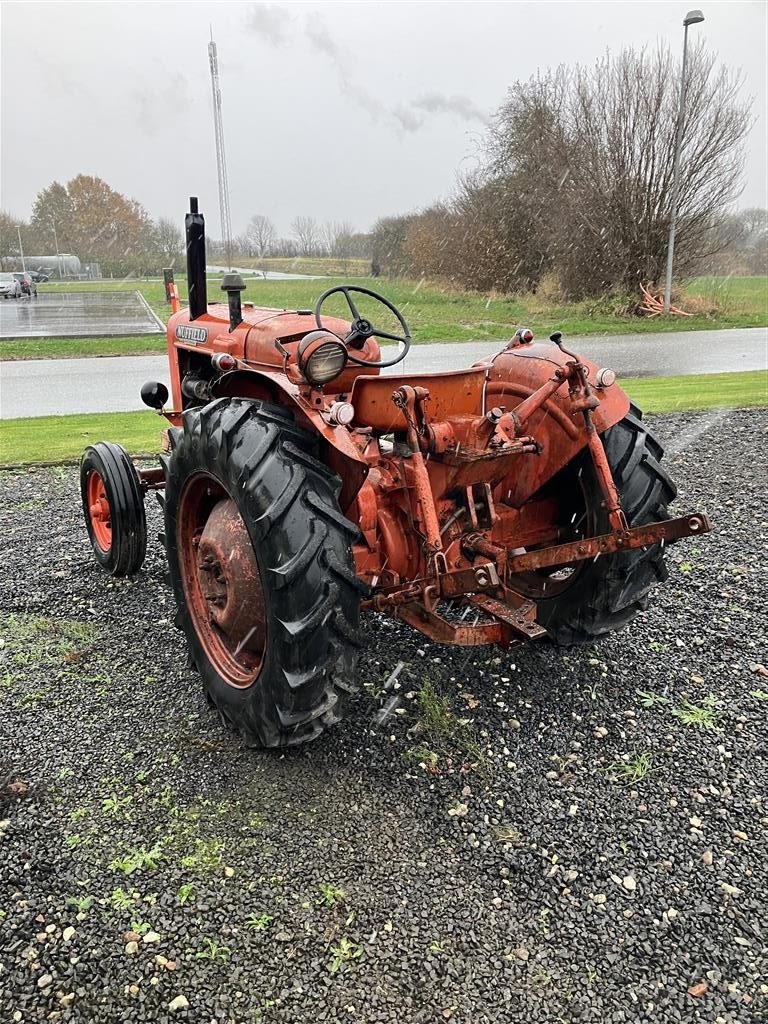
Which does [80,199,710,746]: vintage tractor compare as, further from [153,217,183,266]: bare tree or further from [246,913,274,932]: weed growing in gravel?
[153,217,183,266]: bare tree

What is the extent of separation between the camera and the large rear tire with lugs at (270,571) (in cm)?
244

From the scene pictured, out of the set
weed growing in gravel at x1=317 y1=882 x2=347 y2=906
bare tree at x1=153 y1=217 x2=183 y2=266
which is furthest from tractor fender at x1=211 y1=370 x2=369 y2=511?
bare tree at x1=153 y1=217 x2=183 y2=266

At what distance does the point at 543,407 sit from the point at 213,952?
2007 millimetres

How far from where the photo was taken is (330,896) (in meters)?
2.25

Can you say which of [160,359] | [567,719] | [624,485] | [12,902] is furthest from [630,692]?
[160,359]

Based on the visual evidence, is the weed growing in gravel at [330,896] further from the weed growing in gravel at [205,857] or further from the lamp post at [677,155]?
the lamp post at [677,155]

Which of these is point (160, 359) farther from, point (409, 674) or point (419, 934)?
point (419, 934)

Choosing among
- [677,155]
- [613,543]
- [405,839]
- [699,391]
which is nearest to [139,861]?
[405,839]

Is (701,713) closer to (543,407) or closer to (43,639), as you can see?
(543,407)

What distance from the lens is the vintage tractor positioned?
249cm

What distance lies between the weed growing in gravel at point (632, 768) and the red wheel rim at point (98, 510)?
9.91 ft

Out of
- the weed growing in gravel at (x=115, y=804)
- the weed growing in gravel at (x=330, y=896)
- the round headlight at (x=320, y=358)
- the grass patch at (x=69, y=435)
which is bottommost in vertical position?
the weed growing in gravel at (x=330, y=896)

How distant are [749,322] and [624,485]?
66.5 feet

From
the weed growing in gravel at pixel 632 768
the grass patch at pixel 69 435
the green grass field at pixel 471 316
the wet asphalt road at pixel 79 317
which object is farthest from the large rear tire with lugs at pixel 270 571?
the wet asphalt road at pixel 79 317
